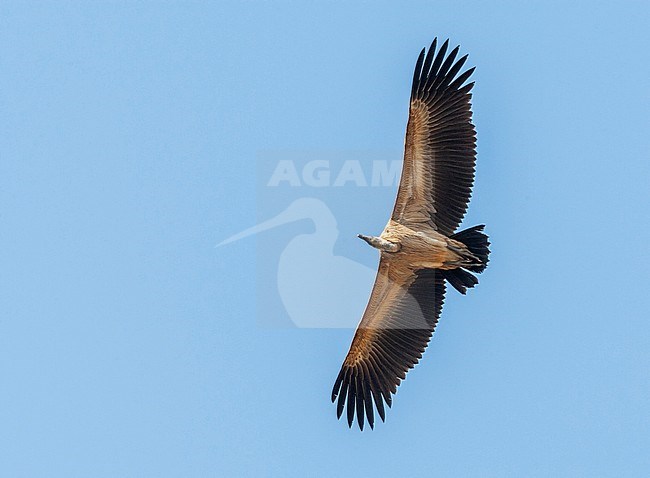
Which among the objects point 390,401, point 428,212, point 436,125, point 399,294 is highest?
point 436,125

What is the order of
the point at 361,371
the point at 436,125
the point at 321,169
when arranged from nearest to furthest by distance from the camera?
the point at 436,125 < the point at 361,371 < the point at 321,169

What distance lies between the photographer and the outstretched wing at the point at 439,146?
Result: 18906 millimetres

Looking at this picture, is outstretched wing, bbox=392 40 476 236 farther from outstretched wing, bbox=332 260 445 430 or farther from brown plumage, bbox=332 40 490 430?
outstretched wing, bbox=332 260 445 430

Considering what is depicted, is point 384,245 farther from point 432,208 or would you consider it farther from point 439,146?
point 439,146

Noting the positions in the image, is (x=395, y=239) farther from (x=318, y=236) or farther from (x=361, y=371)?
(x=318, y=236)

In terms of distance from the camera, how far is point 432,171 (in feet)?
62.4

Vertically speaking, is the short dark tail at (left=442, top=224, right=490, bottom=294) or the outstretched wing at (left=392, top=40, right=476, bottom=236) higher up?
the outstretched wing at (left=392, top=40, right=476, bottom=236)

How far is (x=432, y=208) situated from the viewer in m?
19.2

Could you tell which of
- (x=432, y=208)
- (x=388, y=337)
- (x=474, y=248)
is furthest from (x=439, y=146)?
(x=388, y=337)

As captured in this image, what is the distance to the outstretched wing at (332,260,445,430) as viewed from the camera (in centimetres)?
1984

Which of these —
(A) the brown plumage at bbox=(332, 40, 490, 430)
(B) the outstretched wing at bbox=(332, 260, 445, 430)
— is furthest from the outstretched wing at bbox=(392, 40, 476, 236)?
(B) the outstretched wing at bbox=(332, 260, 445, 430)

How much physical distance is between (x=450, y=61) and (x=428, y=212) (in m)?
2.25

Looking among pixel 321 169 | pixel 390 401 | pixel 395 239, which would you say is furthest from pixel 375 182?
pixel 390 401

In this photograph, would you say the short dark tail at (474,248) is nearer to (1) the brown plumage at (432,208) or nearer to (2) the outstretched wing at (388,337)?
(1) the brown plumage at (432,208)
